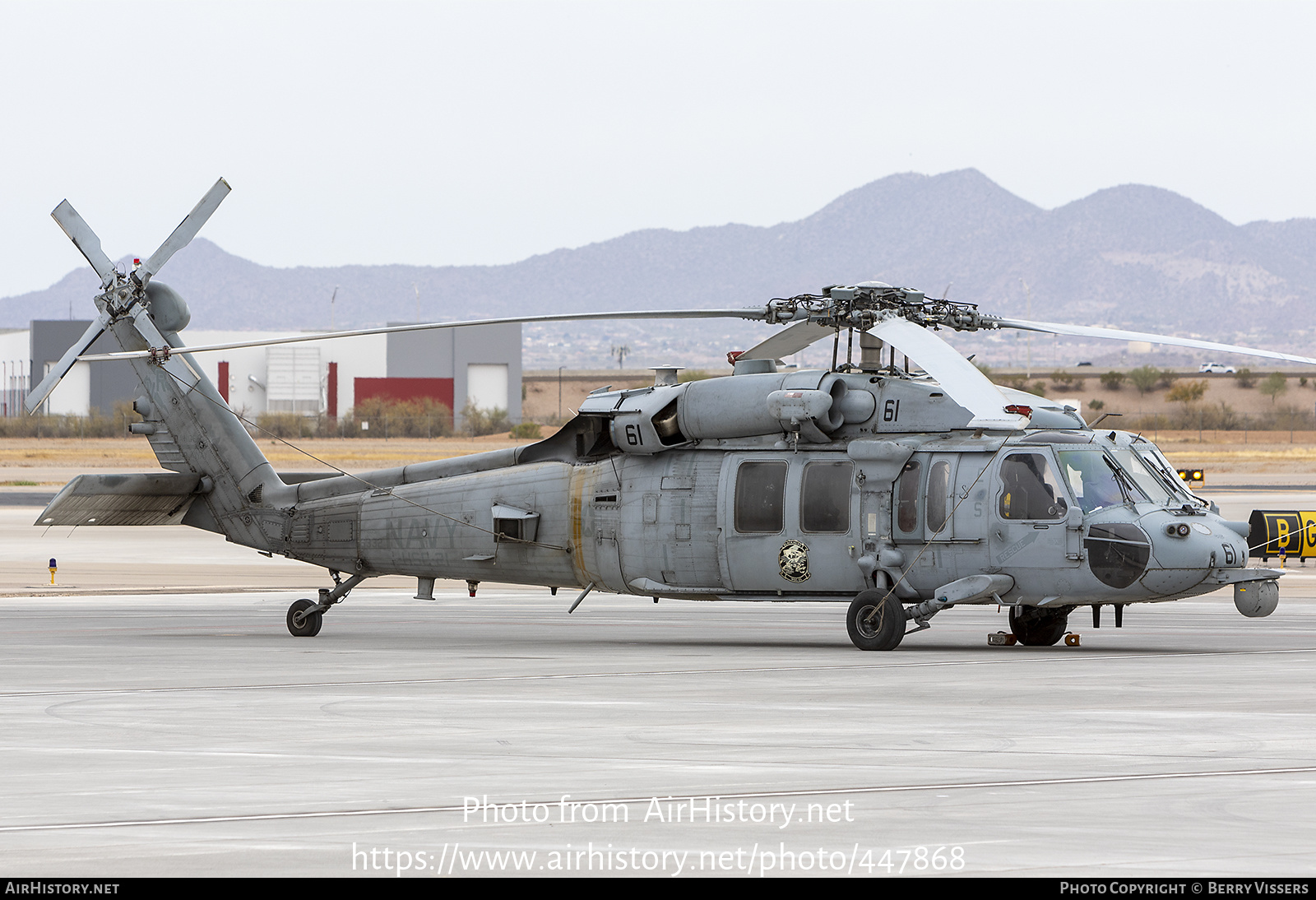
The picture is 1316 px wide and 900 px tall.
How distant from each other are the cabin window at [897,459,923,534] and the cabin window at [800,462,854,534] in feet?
1.90

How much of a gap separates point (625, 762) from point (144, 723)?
13.6 feet

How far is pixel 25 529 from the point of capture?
46594 mm

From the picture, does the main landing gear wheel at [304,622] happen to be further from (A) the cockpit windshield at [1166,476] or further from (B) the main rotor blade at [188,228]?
(A) the cockpit windshield at [1166,476]

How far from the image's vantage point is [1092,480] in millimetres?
17594

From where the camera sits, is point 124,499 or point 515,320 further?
point 124,499

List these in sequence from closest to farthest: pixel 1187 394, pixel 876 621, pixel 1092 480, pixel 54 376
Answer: pixel 1092 480 < pixel 876 621 < pixel 54 376 < pixel 1187 394

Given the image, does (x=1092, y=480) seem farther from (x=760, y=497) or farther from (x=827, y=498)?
(x=760, y=497)

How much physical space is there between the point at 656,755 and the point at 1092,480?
872 cm

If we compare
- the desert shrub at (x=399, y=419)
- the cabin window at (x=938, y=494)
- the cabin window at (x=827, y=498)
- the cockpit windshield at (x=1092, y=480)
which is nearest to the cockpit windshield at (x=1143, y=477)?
the cockpit windshield at (x=1092, y=480)

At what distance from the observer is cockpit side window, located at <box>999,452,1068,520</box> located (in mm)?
17562

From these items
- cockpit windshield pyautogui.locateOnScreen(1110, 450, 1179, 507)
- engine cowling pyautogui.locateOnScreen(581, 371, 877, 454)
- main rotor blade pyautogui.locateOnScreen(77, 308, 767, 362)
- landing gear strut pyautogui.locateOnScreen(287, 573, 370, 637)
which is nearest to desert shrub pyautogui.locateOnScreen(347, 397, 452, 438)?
landing gear strut pyautogui.locateOnScreen(287, 573, 370, 637)

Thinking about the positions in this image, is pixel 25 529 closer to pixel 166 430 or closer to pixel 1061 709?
pixel 166 430

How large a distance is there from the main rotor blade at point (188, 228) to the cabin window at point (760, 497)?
759cm

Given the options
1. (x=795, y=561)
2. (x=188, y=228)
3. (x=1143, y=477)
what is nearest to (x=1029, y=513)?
(x=1143, y=477)
